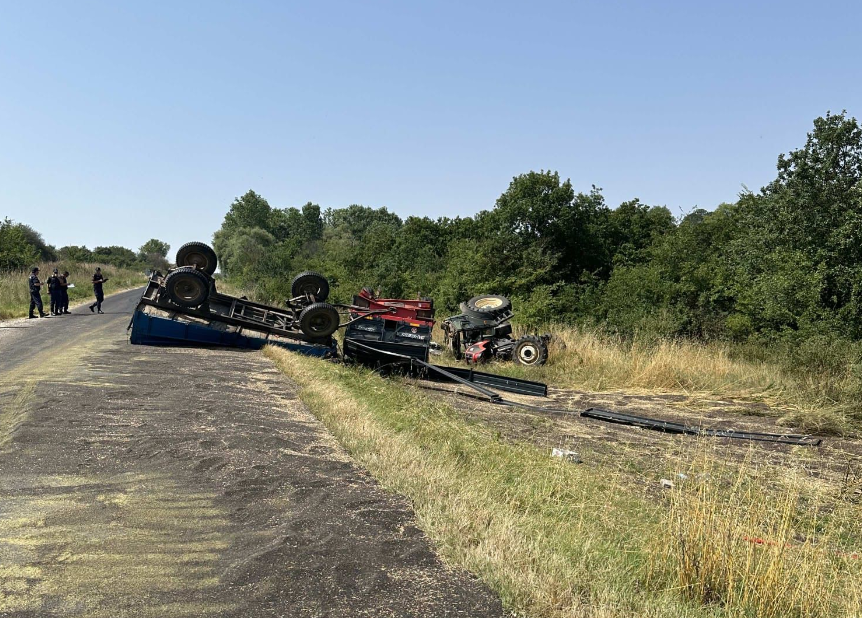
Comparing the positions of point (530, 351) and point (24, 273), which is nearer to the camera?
point (530, 351)

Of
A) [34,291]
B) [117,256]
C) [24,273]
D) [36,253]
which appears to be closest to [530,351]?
[34,291]

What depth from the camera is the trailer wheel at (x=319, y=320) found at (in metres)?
16.1

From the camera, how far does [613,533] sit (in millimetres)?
5305

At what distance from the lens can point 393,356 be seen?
15.6 metres

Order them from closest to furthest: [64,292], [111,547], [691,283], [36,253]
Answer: [111,547] < [691,283] < [64,292] < [36,253]

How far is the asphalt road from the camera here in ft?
12.4

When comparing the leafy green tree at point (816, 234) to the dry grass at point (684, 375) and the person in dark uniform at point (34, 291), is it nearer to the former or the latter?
the dry grass at point (684, 375)

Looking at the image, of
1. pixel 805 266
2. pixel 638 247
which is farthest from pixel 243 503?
pixel 638 247

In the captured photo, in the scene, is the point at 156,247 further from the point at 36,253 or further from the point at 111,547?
the point at 111,547

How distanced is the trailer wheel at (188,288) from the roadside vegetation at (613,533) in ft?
28.5

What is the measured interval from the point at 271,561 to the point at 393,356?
448 inches

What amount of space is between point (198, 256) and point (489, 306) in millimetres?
7710

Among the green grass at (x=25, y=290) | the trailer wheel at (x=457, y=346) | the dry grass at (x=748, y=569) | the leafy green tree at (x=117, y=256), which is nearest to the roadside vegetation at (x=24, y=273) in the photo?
the green grass at (x=25, y=290)

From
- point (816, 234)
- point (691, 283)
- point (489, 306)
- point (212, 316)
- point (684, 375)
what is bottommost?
point (684, 375)
